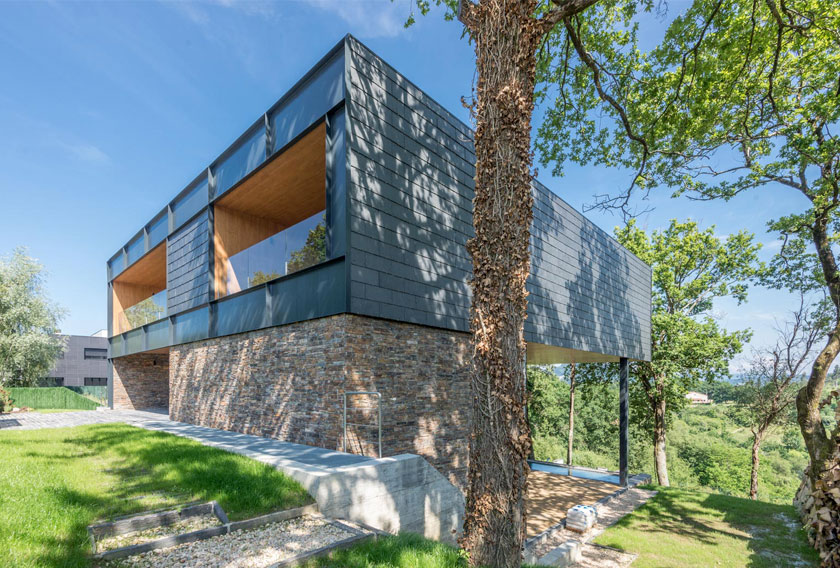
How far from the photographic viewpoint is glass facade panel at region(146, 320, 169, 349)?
39.5 feet

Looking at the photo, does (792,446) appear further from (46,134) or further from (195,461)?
(46,134)

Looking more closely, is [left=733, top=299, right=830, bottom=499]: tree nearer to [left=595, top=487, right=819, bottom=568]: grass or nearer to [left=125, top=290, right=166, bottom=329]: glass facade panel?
[left=595, top=487, right=819, bottom=568]: grass

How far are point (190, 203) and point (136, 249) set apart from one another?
19.1 feet

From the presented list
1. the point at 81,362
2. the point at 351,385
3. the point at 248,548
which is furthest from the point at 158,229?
the point at 81,362

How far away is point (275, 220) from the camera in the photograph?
36.1 feet

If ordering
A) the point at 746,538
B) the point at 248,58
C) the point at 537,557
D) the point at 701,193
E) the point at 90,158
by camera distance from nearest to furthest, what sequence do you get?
1. the point at 537,557
2. the point at 746,538
3. the point at 248,58
4. the point at 701,193
5. the point at 90,158

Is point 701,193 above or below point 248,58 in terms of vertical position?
below

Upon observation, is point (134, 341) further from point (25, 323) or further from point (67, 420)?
point (25, 323)

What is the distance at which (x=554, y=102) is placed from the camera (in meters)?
8.51

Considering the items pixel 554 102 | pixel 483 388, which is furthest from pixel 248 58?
pixel 483 388

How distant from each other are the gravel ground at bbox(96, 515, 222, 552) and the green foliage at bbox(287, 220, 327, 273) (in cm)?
428

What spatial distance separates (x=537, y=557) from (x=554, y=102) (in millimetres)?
8865

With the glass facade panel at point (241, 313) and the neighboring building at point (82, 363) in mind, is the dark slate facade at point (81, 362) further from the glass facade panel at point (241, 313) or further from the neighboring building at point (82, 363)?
the glass facade panel at point (241, 313)

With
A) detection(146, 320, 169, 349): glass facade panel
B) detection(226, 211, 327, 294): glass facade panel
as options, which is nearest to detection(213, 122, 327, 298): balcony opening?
detection(226, 211, 327, 294): glass facade panel
